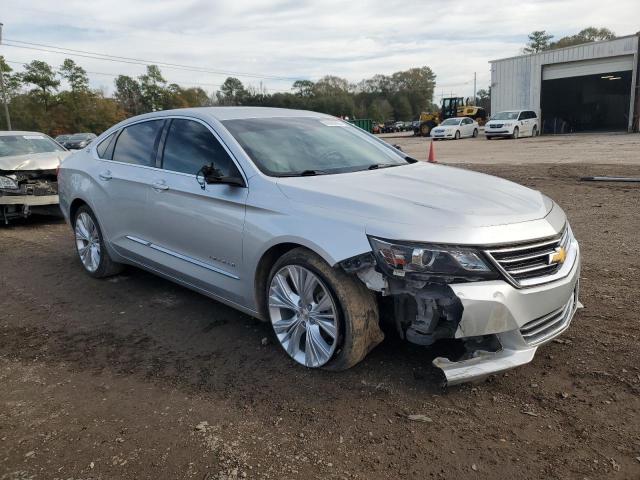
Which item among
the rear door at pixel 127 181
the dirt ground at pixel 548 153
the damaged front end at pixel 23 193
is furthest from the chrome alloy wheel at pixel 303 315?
the dirt ground at pixel 548 153

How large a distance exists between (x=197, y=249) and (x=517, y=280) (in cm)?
229

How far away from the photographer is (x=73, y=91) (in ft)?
208

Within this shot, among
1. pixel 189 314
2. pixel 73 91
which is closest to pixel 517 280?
pixel 189 314

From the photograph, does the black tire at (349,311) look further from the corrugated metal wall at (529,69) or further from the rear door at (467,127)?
the corrugated metal wall at (529,69)

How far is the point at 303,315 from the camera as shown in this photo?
335cm

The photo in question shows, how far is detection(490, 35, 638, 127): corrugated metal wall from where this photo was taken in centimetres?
3312

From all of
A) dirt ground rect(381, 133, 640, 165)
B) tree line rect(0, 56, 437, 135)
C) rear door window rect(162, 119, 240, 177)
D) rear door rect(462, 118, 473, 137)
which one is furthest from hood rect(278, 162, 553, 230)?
tree line rect(0, 56, 437, 135)

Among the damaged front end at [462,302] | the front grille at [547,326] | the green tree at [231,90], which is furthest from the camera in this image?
the green tree at [231,90]

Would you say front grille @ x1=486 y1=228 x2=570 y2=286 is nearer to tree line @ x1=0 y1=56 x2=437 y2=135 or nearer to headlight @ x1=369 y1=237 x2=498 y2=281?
headlight @ x1=369 y1=237 x2=498 y2=281

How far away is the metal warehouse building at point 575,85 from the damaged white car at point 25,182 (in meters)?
34.4

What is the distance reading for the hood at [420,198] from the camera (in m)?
2.94

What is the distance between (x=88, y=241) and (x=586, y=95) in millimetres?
49993

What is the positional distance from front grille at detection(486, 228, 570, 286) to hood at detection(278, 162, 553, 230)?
6.6 inches

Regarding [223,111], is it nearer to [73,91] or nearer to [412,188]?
[412,188]
